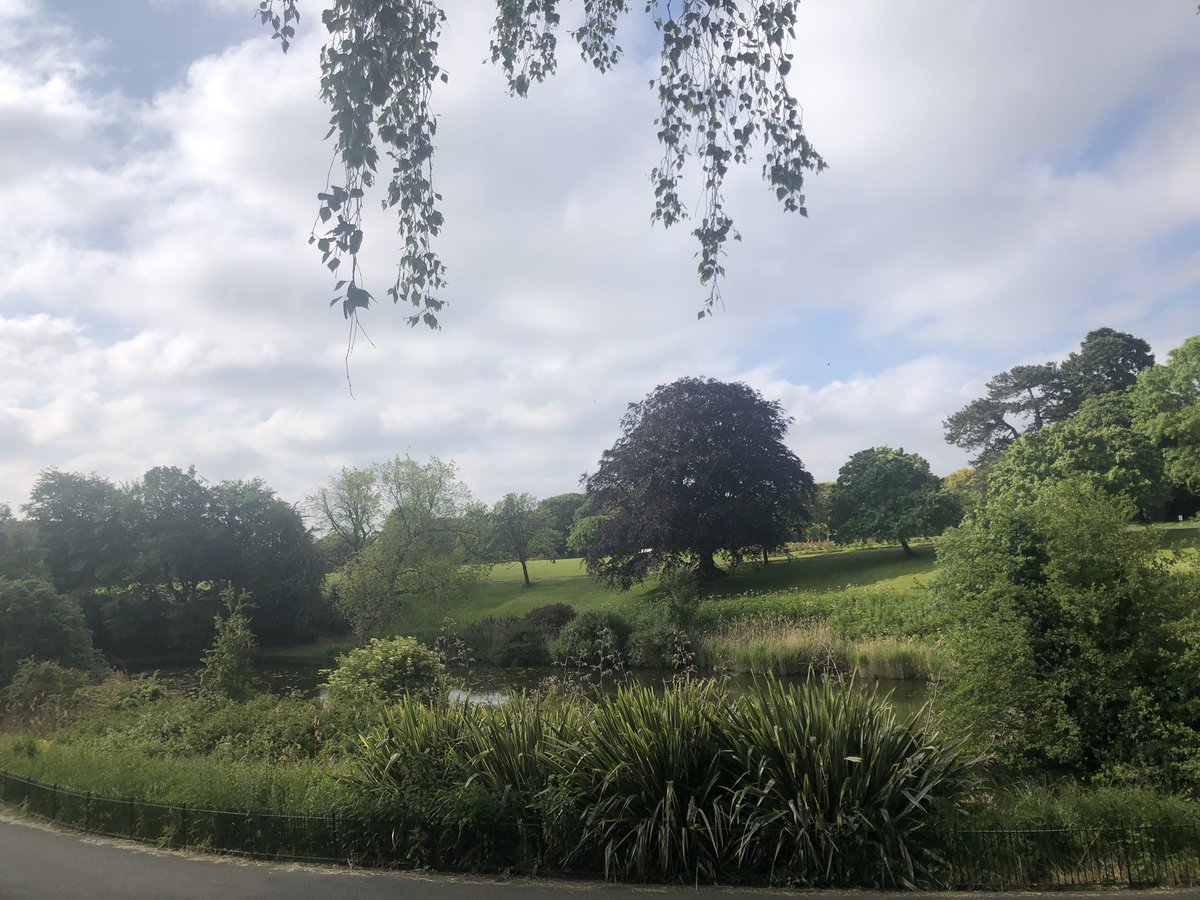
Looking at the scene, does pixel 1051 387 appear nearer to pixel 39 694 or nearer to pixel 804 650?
pixel 804 650

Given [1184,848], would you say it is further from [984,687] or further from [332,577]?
[332,577]

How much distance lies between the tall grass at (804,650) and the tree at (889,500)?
56.2ft

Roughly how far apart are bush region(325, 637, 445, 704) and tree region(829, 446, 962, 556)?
3463 cm

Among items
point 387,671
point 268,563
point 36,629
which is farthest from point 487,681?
point 268,563

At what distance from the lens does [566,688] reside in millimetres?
10906

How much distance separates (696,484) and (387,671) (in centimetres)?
2988

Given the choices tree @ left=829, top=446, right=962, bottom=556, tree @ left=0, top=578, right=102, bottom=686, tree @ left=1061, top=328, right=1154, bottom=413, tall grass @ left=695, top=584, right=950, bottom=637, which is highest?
tree @ left=1061, top=328, right=1154, bottom=413

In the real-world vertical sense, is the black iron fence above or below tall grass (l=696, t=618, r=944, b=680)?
above

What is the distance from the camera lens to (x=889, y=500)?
44.3 meters

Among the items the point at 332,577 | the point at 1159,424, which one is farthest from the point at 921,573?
the point at 332,577

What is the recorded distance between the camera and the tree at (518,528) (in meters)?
62.2

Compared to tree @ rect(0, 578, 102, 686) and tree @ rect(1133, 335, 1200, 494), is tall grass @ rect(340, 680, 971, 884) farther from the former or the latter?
tree @ rect(1133, 335, 1200, 494)

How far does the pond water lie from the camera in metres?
17.6

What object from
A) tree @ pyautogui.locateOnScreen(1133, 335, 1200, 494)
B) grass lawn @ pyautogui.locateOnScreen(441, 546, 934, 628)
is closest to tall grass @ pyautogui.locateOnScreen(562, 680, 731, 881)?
grass lawn @ pyautogui.locateOnScreen(441, 546, 934, 628)
